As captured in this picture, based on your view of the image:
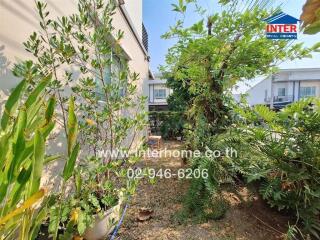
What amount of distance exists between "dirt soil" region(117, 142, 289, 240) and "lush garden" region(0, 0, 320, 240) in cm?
14

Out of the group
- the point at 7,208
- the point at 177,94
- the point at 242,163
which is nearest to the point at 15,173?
the point at 7,208

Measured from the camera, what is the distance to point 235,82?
3.96 m

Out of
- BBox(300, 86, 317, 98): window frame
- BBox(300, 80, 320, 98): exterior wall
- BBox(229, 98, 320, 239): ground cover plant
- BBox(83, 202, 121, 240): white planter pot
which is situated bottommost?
BBox(83, 202, 121, 240): white planter pot

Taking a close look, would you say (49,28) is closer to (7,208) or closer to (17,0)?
(17,0)

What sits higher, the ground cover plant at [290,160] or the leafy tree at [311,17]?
the leafy tree at [311,17]

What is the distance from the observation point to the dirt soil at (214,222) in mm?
2219

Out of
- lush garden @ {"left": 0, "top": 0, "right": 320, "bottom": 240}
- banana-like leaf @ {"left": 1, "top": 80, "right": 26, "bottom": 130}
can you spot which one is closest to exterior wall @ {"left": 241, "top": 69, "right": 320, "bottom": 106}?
lush garden @ {"left": 0, "top": 0, "right": 320, "bottom": 240}

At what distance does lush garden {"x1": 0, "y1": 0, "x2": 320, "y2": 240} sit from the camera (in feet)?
3.78

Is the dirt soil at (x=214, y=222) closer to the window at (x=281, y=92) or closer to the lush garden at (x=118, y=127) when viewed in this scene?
the lush garden at (x=118, y=127)

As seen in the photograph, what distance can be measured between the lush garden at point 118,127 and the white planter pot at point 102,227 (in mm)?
14

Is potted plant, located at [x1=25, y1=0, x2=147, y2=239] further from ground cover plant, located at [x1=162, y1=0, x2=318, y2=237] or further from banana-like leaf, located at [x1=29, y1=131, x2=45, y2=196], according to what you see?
ground cover plant, located at [x1=162, y1=0, x2=318, y2=237]

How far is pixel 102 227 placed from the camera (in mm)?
2096

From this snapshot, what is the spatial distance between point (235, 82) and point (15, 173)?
371 cm

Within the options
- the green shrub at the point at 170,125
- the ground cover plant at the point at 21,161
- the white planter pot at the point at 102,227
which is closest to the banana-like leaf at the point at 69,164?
the ground cover plant at the point at 21,161
